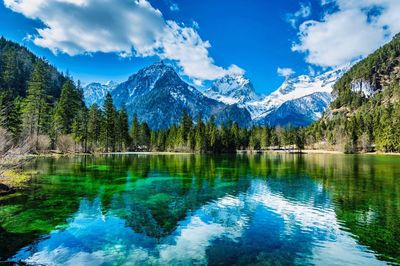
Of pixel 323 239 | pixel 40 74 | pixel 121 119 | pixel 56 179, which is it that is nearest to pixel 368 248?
pixel 323 239

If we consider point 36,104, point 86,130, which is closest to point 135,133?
point 86,130

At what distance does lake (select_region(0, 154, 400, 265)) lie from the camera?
56.1 ft

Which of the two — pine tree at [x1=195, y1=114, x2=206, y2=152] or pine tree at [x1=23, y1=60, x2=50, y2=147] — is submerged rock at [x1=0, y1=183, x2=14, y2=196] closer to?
pine tree at [x1=23, y1=60, x2=50, y2=147]

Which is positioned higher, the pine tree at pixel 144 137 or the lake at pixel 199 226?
the pine tree at pixel 144 137

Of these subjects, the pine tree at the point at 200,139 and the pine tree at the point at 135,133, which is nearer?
the pine tree at the point at 200,139

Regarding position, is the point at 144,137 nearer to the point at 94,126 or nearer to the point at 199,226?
the point at 94,126

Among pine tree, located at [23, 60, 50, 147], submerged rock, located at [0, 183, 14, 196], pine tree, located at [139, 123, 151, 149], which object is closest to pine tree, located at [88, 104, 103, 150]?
pine tree, located at [23, 60, 50, 147]

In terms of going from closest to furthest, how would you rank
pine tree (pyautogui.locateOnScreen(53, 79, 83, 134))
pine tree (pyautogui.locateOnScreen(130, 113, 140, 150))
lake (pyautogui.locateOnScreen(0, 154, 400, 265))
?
lake (pyautogui.locateOnScreen(0, 154, 400, 265)) < pine tree (pyautogui.locateOnScreen(53, 79, 83, 134)) < pine tree (pyautogui.locateOnScreen(130, 113, 140, 150))

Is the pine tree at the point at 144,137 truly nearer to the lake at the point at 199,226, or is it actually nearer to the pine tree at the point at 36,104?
the pine tree at the point at 36,104

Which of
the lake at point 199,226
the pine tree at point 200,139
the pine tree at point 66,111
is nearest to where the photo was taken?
the lake at point 199,226

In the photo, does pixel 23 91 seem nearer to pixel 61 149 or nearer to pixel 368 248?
pixel 61 149

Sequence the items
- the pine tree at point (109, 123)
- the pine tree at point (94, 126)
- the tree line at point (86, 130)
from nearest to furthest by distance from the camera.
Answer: the tree line at point (86, 130) → the pine tree at point (94, 126) → the pine tree at point (109, 123)

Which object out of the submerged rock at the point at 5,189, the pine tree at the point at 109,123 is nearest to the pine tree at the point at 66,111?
the pine tree at the point at 109,123

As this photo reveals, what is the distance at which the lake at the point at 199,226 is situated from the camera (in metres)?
17.1
